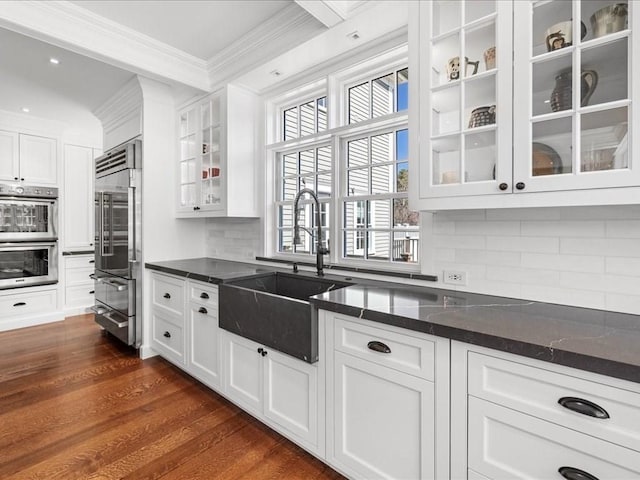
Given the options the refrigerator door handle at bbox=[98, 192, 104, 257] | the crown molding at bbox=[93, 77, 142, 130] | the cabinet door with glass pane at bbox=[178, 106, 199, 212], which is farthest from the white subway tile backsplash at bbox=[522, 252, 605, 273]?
the refrigerator door handle at bbox=[98, 192, 104, 257]

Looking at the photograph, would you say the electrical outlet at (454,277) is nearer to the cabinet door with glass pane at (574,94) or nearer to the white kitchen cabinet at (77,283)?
the cabinet door with glass pane at (574,94)

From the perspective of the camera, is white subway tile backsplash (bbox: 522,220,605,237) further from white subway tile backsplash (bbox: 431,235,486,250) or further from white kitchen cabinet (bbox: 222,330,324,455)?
white kitchen cabinet (bbox: 222,330,324,455)

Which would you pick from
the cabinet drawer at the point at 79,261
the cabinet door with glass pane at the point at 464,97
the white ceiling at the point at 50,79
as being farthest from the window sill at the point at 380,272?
the cabinet drawer at the point at 79,261

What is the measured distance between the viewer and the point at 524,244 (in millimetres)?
1664

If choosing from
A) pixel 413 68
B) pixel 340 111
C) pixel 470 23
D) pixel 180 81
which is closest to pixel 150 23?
pixel 180 81

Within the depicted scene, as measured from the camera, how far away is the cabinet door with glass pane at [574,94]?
3.87ft

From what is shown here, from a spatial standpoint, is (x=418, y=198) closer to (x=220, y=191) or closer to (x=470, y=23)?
(x=470, y=23)

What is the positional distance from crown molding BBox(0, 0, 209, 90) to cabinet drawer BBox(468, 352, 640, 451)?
301 centimetres

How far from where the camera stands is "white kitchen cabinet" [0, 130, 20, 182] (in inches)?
162

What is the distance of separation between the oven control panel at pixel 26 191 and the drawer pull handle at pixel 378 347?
4.86 m

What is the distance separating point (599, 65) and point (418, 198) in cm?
82

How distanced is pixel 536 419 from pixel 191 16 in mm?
2890

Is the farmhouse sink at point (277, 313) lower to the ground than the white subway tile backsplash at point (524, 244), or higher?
lower

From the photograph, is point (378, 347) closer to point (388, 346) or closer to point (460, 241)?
point (388, 346)
